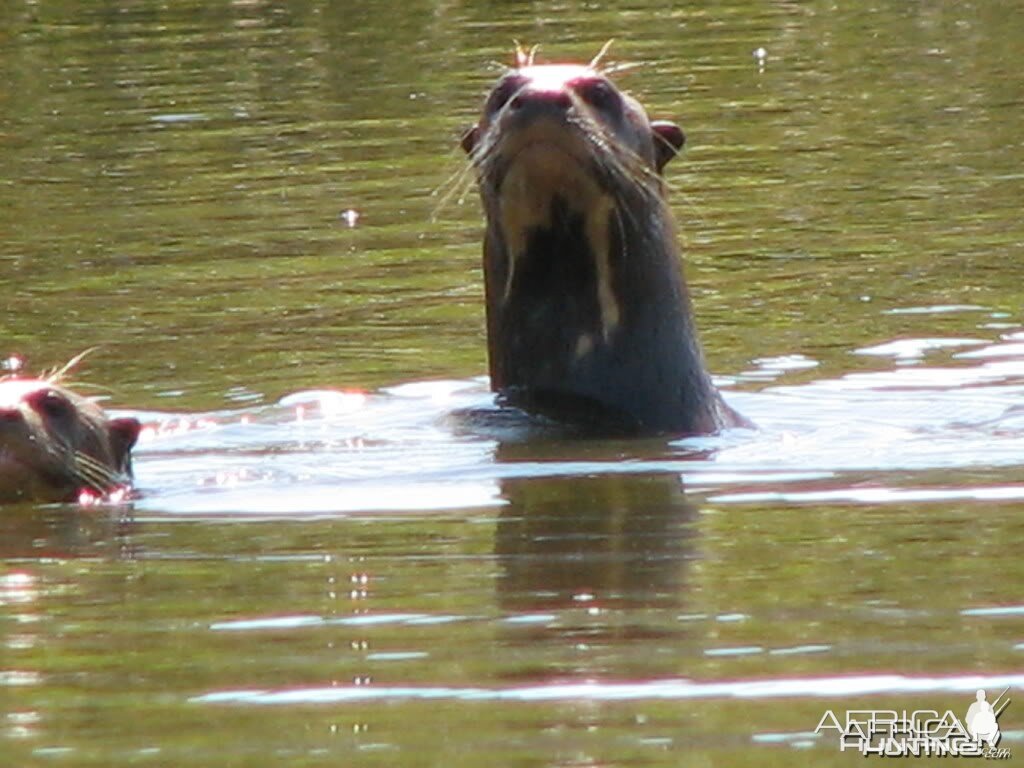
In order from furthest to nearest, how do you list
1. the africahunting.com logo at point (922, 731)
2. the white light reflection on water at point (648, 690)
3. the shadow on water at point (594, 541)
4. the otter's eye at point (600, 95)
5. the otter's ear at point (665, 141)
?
1. the otter's ear at point (665, 141)
2. the otter's eye at point (600, 95)
3. the shadow on water at point (594, 541)
4. the white light reflection on water at point (648, 690)
5. the africahunting.com logo at point (922, 731)

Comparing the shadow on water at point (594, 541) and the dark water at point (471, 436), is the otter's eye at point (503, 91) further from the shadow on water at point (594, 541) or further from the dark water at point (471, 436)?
the shadow on water at point (594, 541)

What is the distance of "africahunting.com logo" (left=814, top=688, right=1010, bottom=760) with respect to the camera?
481 centimetres

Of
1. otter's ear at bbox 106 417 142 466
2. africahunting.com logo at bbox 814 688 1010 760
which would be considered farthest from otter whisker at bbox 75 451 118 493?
africahunting.com logo at bbox 814 688 1010 760

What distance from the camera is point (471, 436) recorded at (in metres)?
8.92

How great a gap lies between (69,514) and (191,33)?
44.0 ft

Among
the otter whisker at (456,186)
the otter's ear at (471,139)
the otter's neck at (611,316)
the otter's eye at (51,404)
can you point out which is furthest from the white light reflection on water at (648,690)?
the otter's ear at (471,139)

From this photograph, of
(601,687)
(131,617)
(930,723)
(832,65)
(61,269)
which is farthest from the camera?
(832,65)

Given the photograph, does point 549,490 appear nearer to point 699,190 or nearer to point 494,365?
point 494,365

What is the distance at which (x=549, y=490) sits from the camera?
8.04 meters

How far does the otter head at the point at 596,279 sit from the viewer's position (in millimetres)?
8758

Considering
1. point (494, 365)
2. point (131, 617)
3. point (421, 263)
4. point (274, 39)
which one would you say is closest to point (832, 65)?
Result: point (274, 39)

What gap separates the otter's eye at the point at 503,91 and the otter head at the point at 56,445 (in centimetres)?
137

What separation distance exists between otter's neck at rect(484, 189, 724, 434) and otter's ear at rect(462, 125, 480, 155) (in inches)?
9.7

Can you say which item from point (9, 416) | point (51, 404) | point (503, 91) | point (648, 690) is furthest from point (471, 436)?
point (648, 690)
